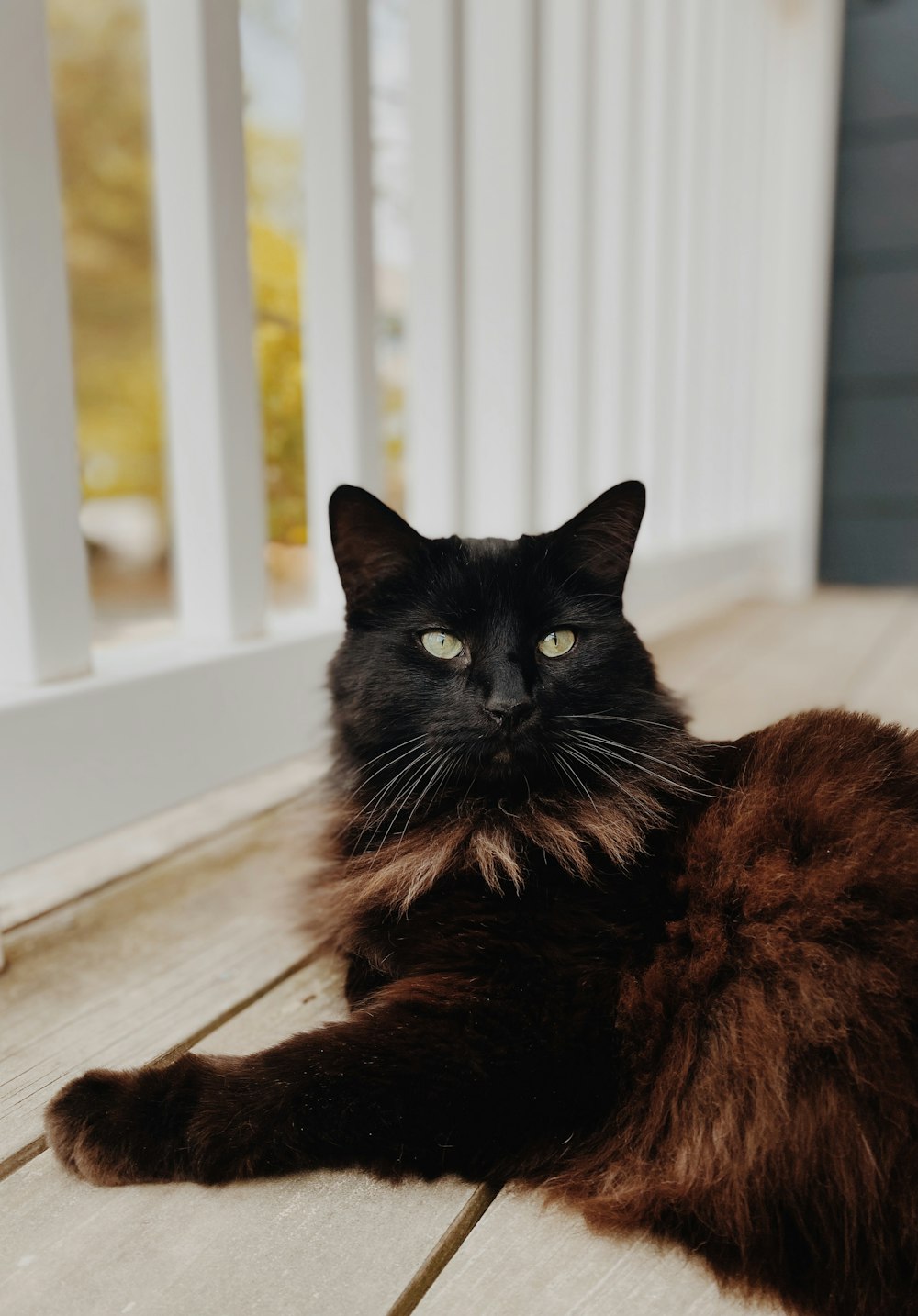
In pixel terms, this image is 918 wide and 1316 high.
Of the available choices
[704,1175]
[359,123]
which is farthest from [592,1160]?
[359,123]

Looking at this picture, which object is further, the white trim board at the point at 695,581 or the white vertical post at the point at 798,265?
the white vertical post at the point at 798,265

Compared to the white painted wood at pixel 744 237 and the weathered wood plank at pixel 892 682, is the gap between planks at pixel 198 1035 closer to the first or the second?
the weathered wood plank at pixel 892 682

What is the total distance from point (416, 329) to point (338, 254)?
12.7 inches

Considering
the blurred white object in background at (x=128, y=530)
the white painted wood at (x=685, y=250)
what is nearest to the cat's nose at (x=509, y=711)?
the white painted wood at (x=685, y=250)

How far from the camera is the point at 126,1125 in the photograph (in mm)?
696

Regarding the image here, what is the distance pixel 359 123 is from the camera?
145cm

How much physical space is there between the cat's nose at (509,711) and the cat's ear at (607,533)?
7.2 inches

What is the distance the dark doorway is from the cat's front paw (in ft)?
12.6

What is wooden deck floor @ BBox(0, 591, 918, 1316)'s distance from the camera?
2.00 feet

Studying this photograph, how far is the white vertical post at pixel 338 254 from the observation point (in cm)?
141

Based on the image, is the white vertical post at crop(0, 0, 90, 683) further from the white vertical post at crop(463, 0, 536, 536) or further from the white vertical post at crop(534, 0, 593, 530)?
the white vertical post at crop(534, 0, 593, 530)

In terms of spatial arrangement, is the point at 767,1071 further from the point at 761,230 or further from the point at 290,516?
the point at 761,230

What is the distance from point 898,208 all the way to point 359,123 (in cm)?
307

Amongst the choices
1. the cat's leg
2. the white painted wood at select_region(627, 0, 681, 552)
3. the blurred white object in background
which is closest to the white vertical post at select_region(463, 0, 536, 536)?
the white painted wood at select_region(627, 0, 681, 552)
